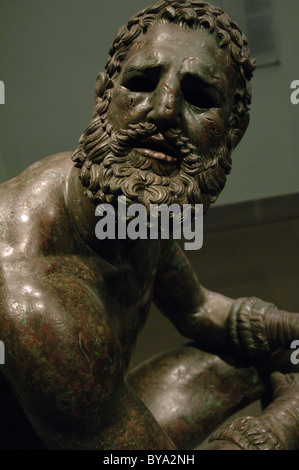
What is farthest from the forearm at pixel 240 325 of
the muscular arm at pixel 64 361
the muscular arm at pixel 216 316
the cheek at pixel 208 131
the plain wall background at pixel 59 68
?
the plain wall background at pixel 59 68

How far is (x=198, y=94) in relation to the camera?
4.71ft

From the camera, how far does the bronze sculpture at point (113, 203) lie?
53.4 inches

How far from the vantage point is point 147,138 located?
53.9 inches

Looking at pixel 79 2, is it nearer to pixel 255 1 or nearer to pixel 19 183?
pixel 255 1

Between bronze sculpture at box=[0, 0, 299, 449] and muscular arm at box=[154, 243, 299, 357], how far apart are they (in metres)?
0.23

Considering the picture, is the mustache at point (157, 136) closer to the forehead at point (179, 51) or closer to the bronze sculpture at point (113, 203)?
Result: the bronze sculpture at point (113, 203)

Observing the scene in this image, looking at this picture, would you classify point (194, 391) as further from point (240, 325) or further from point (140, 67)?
point (140, 67)

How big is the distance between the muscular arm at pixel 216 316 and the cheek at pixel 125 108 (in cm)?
52

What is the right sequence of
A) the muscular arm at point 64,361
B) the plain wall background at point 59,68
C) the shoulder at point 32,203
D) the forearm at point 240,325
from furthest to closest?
the plain wall background at point 59,68 → the forearm at point 240,325 → the shoulder at point 32,203 → the muscular arm at point 64,361

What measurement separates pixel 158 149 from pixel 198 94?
157 millimetres

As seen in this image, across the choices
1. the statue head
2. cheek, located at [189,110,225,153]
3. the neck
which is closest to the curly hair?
the statue head

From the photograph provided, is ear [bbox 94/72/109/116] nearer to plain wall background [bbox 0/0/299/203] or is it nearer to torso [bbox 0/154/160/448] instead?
torso [bbox 0/154/160/448]

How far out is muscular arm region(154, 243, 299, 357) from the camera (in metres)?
1.84
